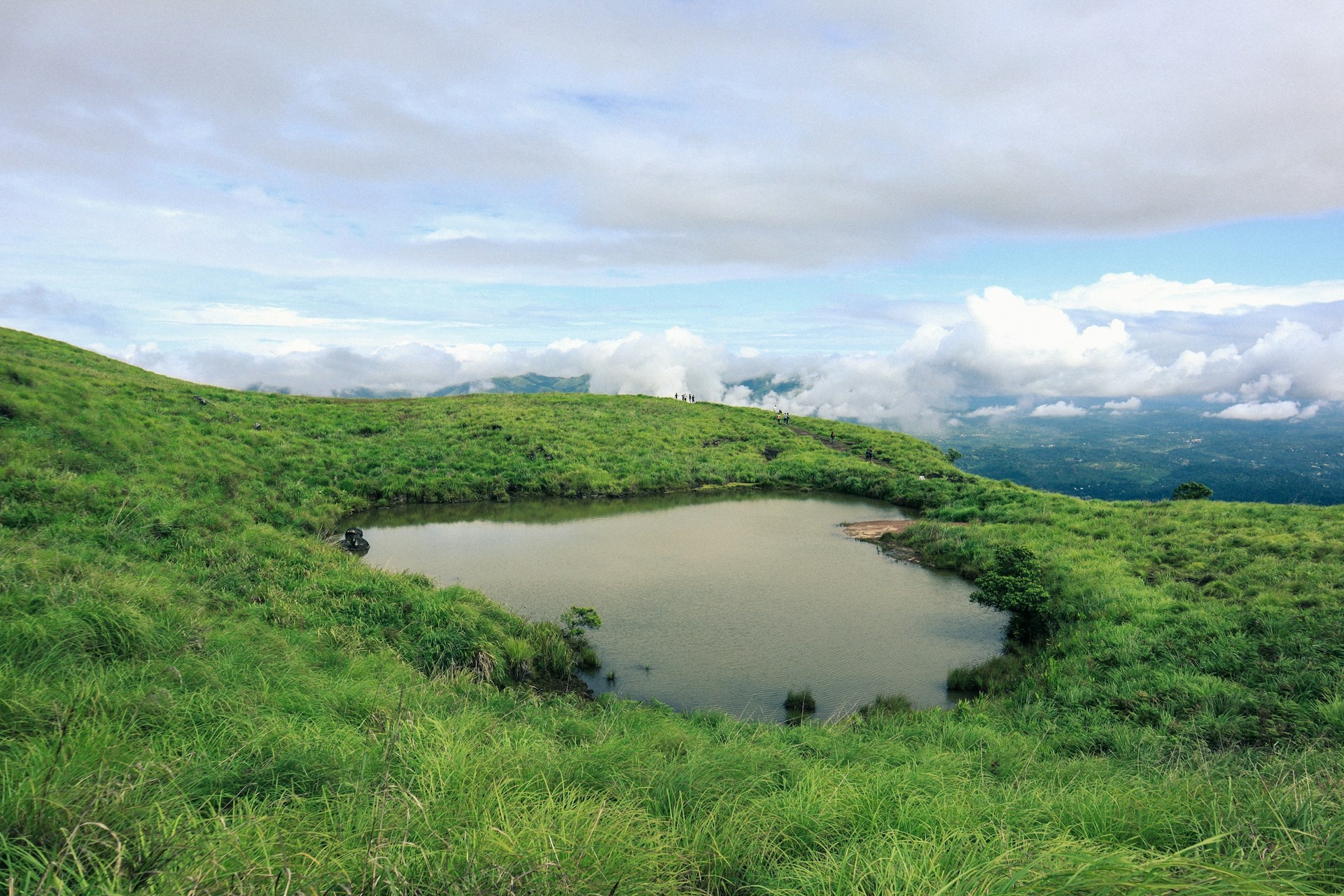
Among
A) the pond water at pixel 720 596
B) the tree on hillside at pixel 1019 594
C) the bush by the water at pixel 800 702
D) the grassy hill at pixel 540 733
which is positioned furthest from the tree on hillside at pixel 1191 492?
the bush by the water at pixel 800 702

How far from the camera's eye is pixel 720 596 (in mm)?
14812

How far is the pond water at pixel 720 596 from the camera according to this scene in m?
10.9

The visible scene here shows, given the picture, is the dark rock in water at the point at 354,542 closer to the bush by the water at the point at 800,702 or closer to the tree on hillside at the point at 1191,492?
the bush by the water at the point at 800,702

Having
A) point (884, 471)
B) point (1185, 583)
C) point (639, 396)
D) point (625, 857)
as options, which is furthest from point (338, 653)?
point (639, 396)

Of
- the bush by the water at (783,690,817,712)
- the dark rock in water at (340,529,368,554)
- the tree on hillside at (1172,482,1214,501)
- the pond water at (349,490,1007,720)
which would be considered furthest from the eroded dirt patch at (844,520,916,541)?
the dark rock in water at (340,529,368,554)

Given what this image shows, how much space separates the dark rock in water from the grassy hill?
1536 millimetres

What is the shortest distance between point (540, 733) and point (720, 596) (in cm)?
894

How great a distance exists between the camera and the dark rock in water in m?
17.6

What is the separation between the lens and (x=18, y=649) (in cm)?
553

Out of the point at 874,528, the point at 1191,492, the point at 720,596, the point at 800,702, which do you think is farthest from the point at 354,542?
the point at 1191,492

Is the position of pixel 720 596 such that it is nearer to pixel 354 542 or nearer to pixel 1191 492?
pixel 354 542

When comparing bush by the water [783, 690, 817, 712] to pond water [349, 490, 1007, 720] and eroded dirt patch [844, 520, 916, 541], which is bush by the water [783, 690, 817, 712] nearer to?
pond water [349, 490, 1007, 720]

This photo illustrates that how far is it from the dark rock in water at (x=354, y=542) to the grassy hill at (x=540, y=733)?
1.54m

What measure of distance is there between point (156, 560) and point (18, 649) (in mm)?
6422
